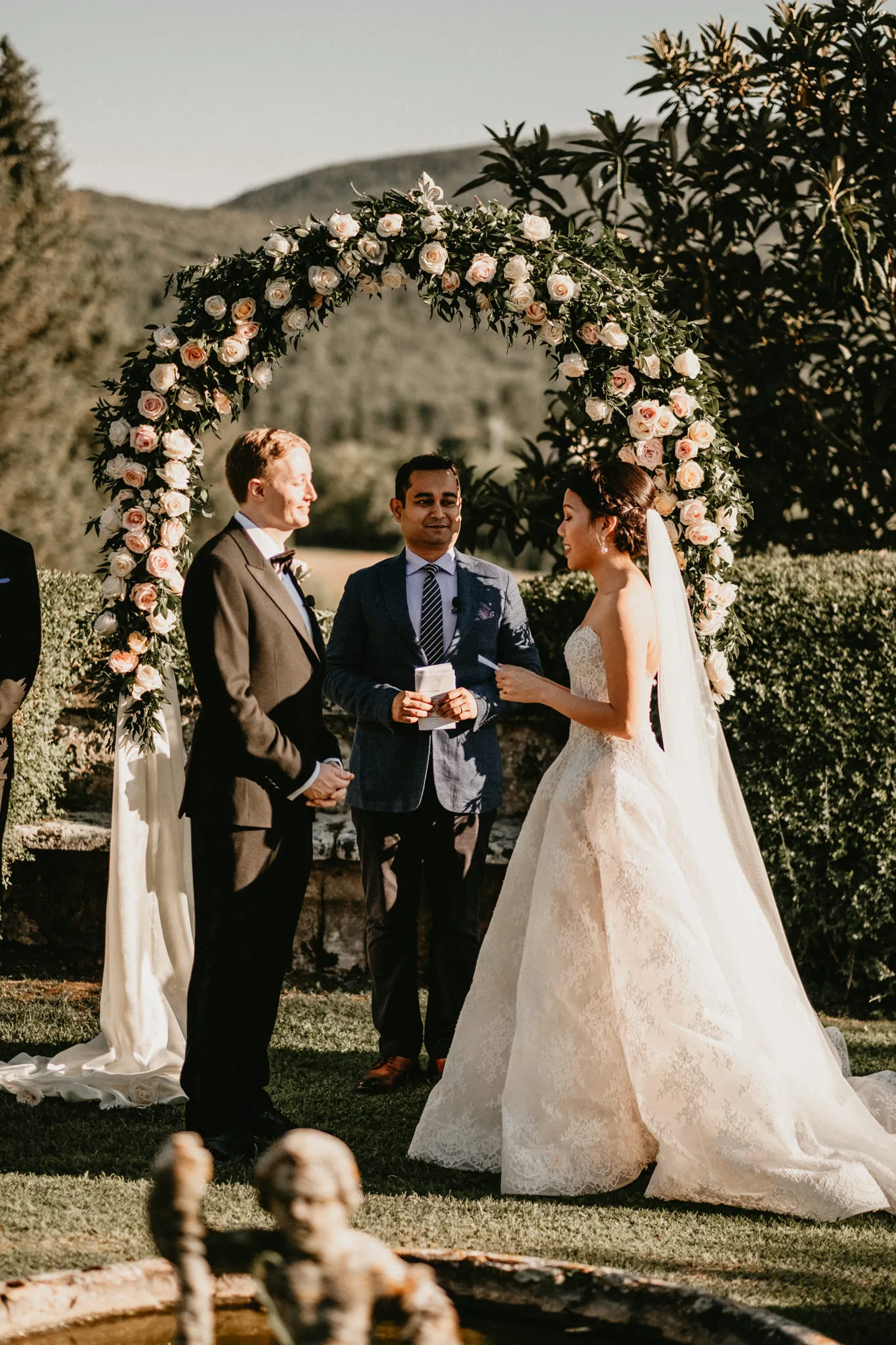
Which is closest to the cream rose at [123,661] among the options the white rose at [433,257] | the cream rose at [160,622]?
the cream rose at [160,622]

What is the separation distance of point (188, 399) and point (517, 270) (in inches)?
55.2

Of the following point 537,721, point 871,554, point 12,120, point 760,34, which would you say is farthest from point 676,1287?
point 12,120

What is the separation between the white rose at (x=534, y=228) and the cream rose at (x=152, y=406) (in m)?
1.59

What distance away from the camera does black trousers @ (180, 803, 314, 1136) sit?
425 cm

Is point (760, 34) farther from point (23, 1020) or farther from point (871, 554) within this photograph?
point (23, 1020)

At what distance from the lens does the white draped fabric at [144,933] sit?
5.20m

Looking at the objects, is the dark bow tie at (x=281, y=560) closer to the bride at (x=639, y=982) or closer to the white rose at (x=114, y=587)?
the bride at (x=639, y=982)

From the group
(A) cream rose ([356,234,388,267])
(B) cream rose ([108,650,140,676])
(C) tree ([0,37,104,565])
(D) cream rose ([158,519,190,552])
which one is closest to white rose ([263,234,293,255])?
(A) cream rose ([356,234,388,267])

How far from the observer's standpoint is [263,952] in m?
4.43

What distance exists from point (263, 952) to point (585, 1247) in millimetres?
1410

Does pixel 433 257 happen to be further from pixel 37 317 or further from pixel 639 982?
pixel 37 317

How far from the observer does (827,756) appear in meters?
6.37

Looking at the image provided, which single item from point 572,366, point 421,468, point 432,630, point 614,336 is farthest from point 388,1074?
point 614,336

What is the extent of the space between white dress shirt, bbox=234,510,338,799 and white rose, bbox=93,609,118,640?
114 centimetres
